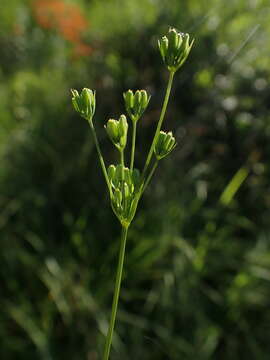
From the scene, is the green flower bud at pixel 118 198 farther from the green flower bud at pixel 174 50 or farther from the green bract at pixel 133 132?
the green flower bud at pixel 174 50

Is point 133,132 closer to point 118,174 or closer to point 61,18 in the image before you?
point 118,174

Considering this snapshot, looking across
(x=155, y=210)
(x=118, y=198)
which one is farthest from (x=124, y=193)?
(x=155, y=210)

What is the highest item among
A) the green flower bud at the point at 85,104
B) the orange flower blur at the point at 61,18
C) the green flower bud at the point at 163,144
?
the green flower bud at the point at 85,104

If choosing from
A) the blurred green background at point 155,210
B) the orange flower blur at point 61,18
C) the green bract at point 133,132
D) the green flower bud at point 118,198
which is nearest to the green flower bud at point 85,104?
the green bract at point 133,132

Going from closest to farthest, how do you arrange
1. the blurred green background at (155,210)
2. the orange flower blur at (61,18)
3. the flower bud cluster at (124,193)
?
the flower bud cluster at (124,193) → the blurred green background at (155,210) → the orange flower blur at (61,18)

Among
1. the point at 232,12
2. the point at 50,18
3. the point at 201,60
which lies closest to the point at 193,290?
the point at 201,60

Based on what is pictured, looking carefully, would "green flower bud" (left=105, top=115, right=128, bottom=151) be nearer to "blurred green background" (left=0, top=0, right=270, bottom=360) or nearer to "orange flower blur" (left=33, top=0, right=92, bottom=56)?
"blurred green background" (left=0, top=0, right=270, bottom=360)

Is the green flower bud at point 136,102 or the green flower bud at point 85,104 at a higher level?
the green flower bud at point 85,104

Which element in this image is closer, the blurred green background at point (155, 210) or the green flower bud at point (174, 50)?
the green flower bud at point (174, 50)
